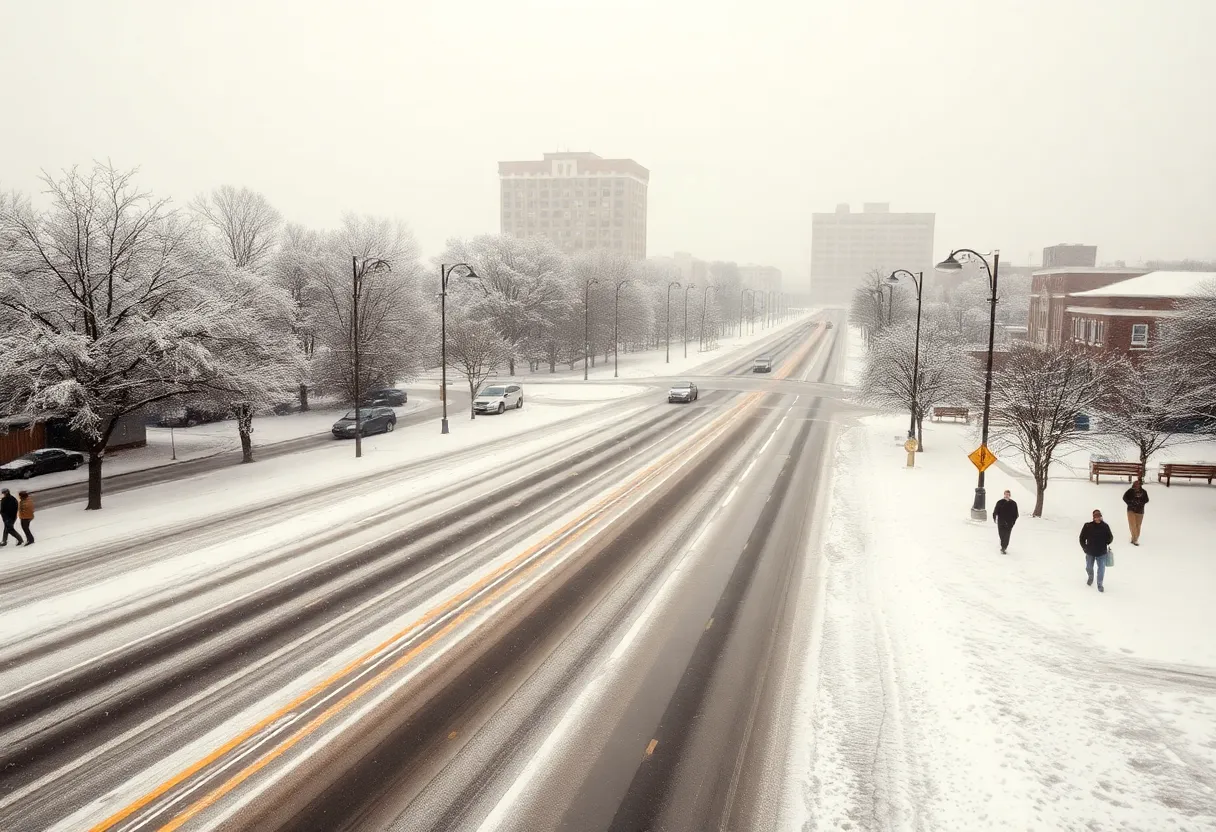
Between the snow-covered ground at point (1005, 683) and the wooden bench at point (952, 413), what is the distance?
58.7ft

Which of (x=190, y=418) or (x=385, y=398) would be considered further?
(x=385, y=398)

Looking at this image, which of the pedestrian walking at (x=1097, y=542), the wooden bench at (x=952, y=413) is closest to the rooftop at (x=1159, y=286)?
the wooden bench at (x=952, y=413)

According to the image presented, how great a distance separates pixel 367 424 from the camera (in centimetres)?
3284

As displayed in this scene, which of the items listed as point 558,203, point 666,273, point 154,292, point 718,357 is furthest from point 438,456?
point 558,203

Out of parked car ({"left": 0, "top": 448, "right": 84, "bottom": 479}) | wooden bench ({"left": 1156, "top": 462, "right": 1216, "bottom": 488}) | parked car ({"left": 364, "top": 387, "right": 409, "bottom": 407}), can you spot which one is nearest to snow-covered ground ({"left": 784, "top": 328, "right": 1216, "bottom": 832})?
wooden bench ({"left": 1156, "top": 462, "right": 1216, "bottom": 488})

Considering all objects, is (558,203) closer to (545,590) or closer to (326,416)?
(326,416)

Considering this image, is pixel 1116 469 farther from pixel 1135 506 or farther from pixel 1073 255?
pixel 1073 255

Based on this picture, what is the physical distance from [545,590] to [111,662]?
676cm

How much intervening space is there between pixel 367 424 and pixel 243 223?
24052 mm

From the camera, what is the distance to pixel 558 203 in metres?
179

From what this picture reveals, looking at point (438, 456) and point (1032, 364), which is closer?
point (1032, 364)

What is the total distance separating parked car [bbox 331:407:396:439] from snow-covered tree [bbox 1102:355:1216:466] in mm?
28367

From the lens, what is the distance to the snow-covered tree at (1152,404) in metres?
21.8

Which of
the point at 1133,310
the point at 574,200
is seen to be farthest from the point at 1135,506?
the point at 574,200
